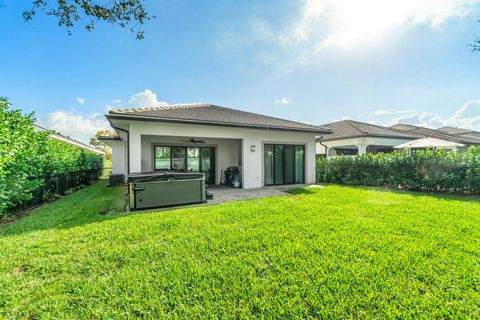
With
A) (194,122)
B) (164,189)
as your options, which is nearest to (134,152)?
(164,189)

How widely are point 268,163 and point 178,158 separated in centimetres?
553

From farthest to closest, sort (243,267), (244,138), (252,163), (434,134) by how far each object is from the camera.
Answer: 1. (434,134)
2. (252,163)
3. (244,138)
4. (243,267)

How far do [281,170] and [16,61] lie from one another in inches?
531

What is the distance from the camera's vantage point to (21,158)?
582 cm

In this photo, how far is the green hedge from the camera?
824cm

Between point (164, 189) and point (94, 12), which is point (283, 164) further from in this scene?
point (94, 12)

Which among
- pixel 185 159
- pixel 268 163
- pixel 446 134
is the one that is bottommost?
pixel 268 163

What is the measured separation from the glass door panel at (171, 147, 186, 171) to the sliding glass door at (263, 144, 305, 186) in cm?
508

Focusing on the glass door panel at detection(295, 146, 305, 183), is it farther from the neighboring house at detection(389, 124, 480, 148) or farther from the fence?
the neighboring house at detection(389, 124, 480, 148)

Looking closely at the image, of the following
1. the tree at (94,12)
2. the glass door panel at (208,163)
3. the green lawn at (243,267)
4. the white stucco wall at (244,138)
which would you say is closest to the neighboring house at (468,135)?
the white stucco wall at (244,138)

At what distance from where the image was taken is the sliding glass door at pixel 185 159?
11.8 m

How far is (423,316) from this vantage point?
2.14 metres

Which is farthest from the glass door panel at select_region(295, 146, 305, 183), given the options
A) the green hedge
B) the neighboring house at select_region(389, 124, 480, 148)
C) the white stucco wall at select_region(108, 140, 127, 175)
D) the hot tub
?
the neighboring house at select_region(389, 124, 480, 148)

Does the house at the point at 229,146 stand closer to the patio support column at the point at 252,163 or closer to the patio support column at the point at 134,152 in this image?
the patio support column at the point at 252,163
